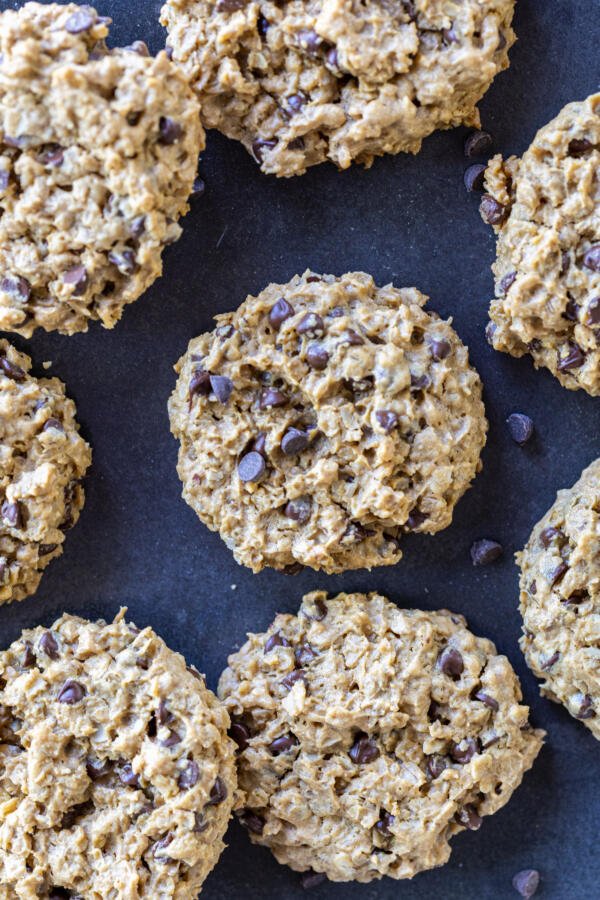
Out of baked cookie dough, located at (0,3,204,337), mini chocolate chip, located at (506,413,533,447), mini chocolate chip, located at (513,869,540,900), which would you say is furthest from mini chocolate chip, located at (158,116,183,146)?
mini chocolate chip, located at (513,869,540,900)

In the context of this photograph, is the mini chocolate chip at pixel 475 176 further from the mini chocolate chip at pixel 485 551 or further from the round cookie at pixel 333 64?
the mini chocolate chip at pixel 485 551

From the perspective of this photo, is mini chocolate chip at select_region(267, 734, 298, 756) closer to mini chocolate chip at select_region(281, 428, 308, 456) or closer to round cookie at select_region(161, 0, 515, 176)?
mini chocolate chip at select_region(281, 428, 308, 456)

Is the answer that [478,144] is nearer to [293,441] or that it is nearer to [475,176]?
[475,176]

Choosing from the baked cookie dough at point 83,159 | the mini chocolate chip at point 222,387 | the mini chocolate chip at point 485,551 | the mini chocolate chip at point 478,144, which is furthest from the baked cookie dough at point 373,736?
the mini chocolate chip at point 478,144

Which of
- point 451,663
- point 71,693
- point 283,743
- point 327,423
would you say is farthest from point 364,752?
point 327,423

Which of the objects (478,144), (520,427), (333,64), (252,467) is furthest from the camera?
(520,427)

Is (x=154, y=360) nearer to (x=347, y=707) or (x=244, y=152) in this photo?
(x=244, y=152)
